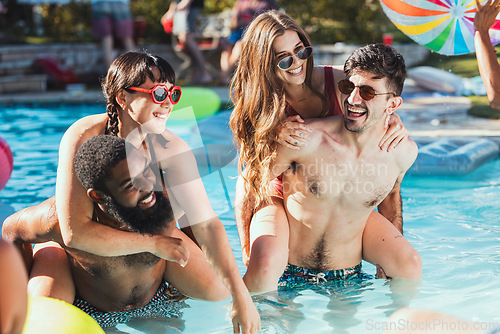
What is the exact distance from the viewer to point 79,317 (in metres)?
2.61

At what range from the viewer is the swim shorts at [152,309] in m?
3.36

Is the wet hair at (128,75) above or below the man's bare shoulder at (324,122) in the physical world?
above

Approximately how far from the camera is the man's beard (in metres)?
2.83

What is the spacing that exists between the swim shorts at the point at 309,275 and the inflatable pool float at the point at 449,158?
316cm

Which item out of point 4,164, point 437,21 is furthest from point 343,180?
point 4,164

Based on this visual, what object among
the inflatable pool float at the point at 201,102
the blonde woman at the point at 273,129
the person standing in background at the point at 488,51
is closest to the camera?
the blonde woman at the point at 273,129

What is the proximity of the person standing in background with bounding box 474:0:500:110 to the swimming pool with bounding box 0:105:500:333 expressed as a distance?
1.30 metres

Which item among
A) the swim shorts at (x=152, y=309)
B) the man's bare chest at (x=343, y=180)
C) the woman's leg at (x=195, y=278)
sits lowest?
the swim shorts at (x=152, y=309)

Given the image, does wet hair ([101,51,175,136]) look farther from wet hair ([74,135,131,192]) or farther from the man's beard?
the man's beard

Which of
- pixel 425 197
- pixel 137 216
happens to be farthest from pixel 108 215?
pixel 425 197

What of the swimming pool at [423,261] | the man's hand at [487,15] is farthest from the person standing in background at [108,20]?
the man's hand at [487,15]

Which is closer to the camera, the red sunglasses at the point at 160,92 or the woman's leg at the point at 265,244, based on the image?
the red sunglasses at the point at 160,92

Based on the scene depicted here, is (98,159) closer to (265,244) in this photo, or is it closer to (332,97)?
(265,244)

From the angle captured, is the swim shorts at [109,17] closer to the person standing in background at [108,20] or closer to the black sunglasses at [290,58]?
the person standing in background at [108,20]
